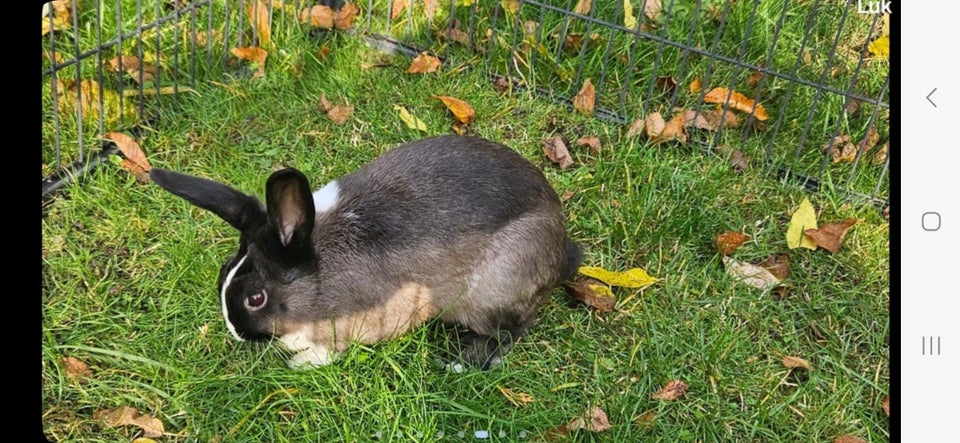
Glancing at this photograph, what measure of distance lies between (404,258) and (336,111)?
4.39 ft

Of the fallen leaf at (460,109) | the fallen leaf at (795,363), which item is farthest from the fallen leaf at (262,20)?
the fallen leaf at (795,363)

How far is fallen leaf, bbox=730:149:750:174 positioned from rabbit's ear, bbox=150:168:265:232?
87.0 inches

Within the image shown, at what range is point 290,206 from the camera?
2.56 m

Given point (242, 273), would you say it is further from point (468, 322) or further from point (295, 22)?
point (295, 22)

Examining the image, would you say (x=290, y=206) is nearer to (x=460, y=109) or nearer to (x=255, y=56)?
(x=460, y=109)

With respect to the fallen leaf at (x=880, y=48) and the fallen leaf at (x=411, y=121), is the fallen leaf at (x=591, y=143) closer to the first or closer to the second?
the fallen leaf at (x=411, y=121)

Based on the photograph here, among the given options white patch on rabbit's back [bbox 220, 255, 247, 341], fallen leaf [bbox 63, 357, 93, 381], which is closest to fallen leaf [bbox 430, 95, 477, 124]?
white patch on rabbit's back [bbox 220, 255, 247, 341]

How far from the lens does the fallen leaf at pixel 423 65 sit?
4.23 meters

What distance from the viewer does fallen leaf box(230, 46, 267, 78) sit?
4043 millimetres

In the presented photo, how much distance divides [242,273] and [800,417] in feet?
6.05

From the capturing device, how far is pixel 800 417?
2.88 meters

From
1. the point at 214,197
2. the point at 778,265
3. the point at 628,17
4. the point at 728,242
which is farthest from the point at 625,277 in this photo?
the point at 628,17

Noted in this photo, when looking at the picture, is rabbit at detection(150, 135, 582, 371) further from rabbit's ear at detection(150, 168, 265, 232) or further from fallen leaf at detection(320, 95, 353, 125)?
fallen leaf at detection(320, 95, 353, 125)

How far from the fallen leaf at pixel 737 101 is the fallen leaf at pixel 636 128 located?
0.28 meters
